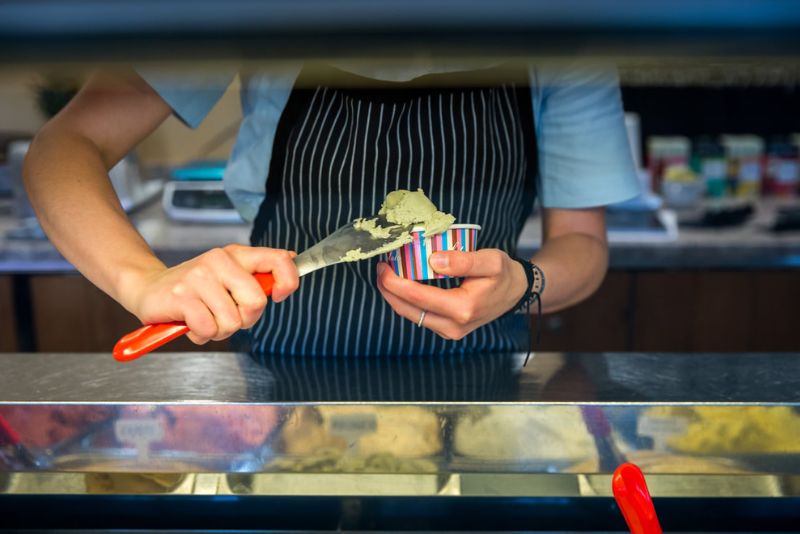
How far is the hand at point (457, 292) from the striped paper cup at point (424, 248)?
12mm

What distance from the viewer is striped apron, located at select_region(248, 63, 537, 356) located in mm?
1269

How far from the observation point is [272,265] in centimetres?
87

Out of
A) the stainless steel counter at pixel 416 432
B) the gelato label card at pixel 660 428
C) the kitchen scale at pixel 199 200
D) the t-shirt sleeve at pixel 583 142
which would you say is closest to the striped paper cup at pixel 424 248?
the stainless steel counter at pixel 416 432

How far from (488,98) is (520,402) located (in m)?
0.55

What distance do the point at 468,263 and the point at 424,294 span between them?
0.06 meters

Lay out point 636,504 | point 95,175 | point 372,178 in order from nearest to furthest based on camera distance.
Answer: point 636,504 < point 95,175 < point 372,178

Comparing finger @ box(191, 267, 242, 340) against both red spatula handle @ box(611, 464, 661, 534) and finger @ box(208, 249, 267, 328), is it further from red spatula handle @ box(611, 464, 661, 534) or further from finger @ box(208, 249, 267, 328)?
red spatula handle @ box(611, 464, 661, 534)

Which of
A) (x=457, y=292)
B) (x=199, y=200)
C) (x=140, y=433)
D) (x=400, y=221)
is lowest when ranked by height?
(x=199, y=200)

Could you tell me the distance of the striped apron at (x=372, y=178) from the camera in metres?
1.27

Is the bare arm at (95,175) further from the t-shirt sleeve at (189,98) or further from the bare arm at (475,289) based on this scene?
the bare arm at (475,289)

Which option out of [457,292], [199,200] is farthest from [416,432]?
[199,200]

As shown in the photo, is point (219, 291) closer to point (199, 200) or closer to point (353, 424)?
point (353, 424)

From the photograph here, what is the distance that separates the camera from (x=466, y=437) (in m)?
0.93

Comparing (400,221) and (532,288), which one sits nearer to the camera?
(400,221)
